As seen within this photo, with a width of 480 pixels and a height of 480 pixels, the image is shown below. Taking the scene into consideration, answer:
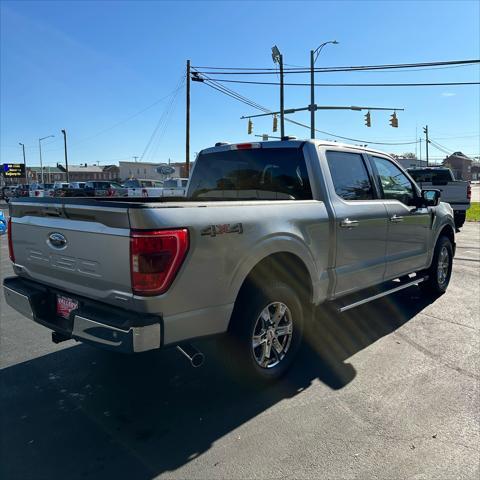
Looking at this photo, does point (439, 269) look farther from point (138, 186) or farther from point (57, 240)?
point (138, 186)

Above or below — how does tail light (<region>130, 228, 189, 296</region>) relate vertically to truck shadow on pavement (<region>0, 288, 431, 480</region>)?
above

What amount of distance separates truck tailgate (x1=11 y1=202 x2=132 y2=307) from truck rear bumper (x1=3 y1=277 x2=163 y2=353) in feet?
0.24

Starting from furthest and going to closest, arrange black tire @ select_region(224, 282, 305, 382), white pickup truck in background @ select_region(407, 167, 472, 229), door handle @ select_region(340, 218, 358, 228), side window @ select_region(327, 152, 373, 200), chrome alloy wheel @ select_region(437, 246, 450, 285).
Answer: white pickup truck in background @ select_region(407, 167, 472, 229) → chrome alloy wheel @ select_region(437, 246, 450, 285) → side window @ select_region(327, 152, 373, 200) → door handle @ select_region(340, 218, 358, 228) → black tire @ select_region(224, 282, 305, 382)

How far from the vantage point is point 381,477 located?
2.52 m

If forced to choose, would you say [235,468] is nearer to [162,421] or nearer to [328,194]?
[162,421]

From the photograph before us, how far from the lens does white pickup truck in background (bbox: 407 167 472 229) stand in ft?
49.7

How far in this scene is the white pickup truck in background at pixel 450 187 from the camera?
49.7ft

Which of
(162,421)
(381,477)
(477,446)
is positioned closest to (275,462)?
(381,477)

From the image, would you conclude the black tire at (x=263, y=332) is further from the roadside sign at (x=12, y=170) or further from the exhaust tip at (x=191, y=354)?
the roadside sign at (x=12, y=170)

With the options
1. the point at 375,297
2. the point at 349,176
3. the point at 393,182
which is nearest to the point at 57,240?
the point at 349,176

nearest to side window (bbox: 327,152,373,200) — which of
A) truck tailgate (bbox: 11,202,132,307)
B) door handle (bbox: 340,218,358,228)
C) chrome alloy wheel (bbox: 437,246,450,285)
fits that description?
door handle (bbox: 340,218,358,228)

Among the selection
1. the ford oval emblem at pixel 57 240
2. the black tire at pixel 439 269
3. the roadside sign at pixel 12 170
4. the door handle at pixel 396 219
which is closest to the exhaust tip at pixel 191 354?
the ford oval emblem at pixel 57 240

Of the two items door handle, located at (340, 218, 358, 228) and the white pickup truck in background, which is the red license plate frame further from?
the white pickup truck in background

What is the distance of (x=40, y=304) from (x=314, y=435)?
7.12 feet
